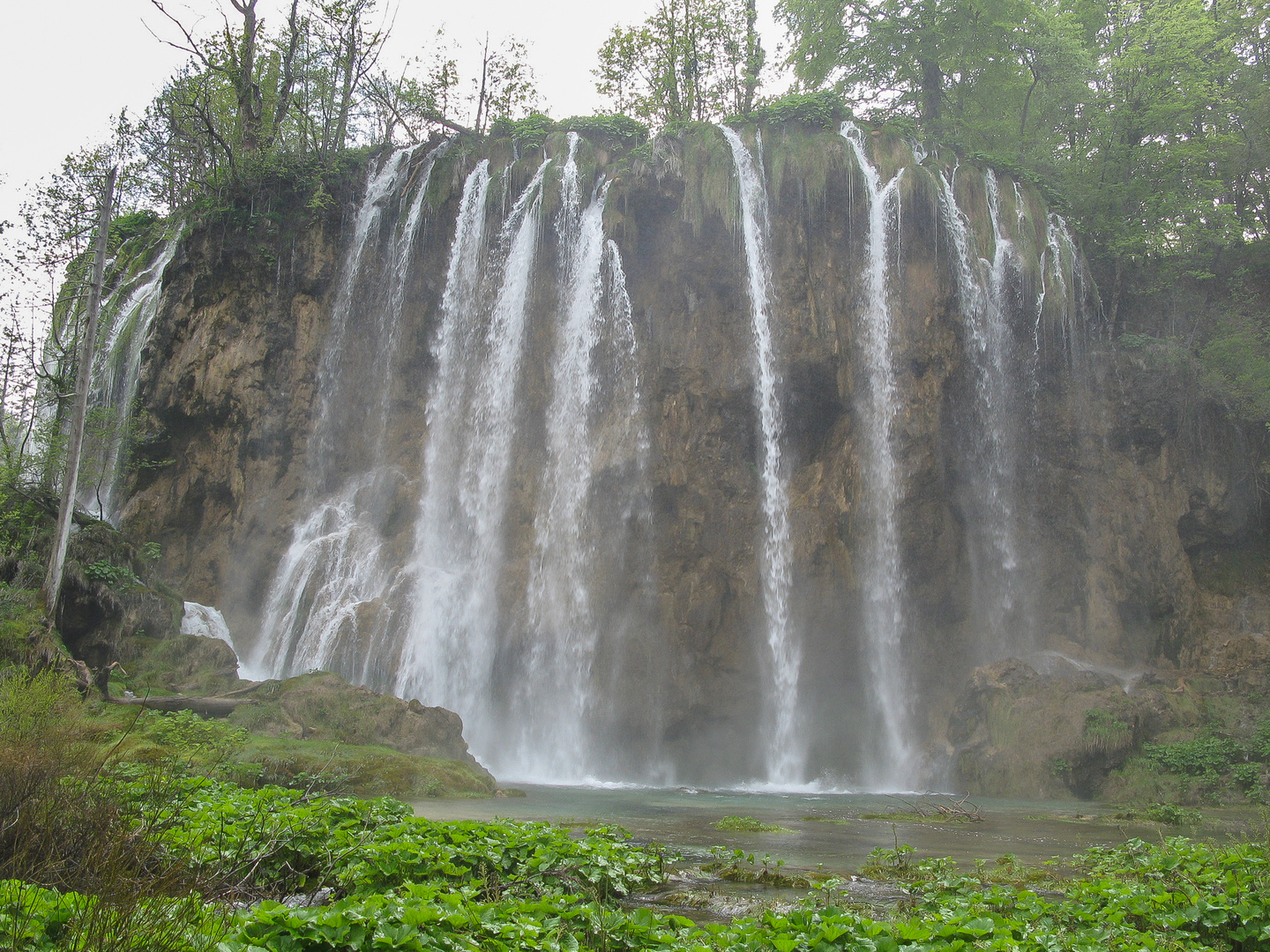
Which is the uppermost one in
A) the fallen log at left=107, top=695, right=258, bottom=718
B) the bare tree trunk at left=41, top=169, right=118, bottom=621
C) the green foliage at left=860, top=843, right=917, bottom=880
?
the bare tree trunk at left=41, top=169, right=118, bottom=621

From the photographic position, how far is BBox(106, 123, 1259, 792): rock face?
20422mm

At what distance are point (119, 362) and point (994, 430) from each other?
85.2 ft

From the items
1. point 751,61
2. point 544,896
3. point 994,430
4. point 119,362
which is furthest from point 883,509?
point 119,362

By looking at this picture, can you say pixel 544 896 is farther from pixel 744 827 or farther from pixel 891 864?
pixel 744 827

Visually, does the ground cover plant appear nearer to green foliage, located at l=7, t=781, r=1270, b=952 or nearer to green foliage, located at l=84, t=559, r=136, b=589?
green foliage, located at l=7, t=781, r=1270, b=952

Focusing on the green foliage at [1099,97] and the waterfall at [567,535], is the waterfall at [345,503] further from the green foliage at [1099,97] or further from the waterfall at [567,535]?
the green foliage at [1099,97]

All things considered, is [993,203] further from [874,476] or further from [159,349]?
[159,349]

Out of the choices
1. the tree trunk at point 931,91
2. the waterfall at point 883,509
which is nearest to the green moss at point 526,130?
the waterfall at point 883,509

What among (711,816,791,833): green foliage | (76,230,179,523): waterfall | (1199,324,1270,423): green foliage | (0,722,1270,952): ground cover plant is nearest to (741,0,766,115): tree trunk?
(1199,324,1270,423): green foliage

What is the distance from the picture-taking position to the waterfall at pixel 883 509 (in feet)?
65.5

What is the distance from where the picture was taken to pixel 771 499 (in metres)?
21.8

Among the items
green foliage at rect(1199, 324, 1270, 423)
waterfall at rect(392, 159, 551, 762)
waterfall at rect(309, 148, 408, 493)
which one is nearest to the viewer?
waterfall at rect(392, 159, 551, 762)

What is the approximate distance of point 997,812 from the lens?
41.5 ft

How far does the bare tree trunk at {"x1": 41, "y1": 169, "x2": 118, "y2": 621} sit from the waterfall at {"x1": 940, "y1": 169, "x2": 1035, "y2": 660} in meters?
20.5
